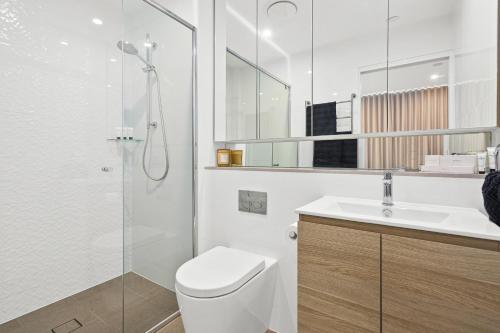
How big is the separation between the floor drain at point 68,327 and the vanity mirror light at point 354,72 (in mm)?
1465

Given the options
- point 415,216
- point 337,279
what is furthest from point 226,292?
point 415,216

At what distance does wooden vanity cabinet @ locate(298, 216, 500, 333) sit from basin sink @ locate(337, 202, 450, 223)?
25 cm

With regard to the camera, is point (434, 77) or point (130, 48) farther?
point (130, 48)

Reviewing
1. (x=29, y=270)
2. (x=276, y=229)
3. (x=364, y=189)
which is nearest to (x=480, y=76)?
(x=364, y=189)

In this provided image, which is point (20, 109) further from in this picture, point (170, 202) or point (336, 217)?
point (336, 217)

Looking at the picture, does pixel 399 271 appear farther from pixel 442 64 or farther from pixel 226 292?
pixel 442 64

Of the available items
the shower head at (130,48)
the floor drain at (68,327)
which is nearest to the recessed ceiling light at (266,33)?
the shower head at (130,48)

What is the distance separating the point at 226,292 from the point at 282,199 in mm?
597

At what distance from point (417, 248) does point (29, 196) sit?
86.3 inches

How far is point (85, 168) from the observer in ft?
6.26

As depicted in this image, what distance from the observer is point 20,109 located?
162 centimetres

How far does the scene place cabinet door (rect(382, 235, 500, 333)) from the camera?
68 cm

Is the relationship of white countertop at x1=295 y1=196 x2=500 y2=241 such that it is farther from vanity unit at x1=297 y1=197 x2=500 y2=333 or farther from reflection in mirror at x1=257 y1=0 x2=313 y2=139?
reflection in mirror at x1=257 y1=0 x2=313 y2=139

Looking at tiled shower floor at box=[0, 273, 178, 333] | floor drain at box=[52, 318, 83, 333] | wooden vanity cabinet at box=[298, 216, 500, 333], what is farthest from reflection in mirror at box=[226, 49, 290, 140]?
floor drain at box=[52, 318, 83, 333]
